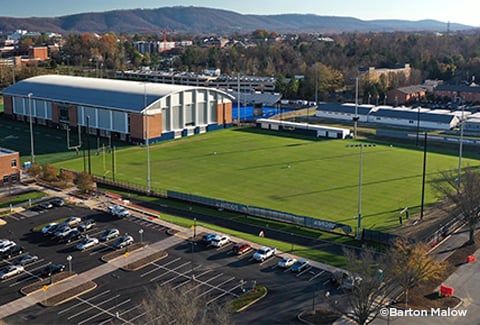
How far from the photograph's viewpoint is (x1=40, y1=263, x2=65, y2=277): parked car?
102ft

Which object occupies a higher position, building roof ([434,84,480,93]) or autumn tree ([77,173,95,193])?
building roof ([434,84,480,93])

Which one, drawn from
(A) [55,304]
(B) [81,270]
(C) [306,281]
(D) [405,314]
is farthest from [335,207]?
(A) [55,304]

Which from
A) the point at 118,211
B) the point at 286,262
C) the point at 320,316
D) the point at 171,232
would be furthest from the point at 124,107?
the point at 320,316

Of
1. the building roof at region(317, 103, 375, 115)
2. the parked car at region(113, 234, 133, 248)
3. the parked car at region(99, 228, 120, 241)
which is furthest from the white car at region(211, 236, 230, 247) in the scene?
the building roof at region(317, 103, 375, 115)

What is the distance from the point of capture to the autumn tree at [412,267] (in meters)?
26.0

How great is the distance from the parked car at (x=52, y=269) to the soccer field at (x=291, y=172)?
18.1 metres

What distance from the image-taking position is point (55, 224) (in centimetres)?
3809

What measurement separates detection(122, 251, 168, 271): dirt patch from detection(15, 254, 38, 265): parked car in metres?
6.04

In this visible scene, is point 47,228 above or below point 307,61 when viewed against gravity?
below

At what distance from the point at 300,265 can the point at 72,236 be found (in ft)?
52.7

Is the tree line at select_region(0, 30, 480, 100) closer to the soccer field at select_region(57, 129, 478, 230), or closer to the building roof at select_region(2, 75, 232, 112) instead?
the building roof at select_region(2, 75, 232, 112)

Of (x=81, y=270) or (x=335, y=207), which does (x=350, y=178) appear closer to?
(x=335, y=207)

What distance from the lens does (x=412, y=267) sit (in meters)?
26.3

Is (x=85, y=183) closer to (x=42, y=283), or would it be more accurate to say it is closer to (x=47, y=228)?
(x=47, y=228)
